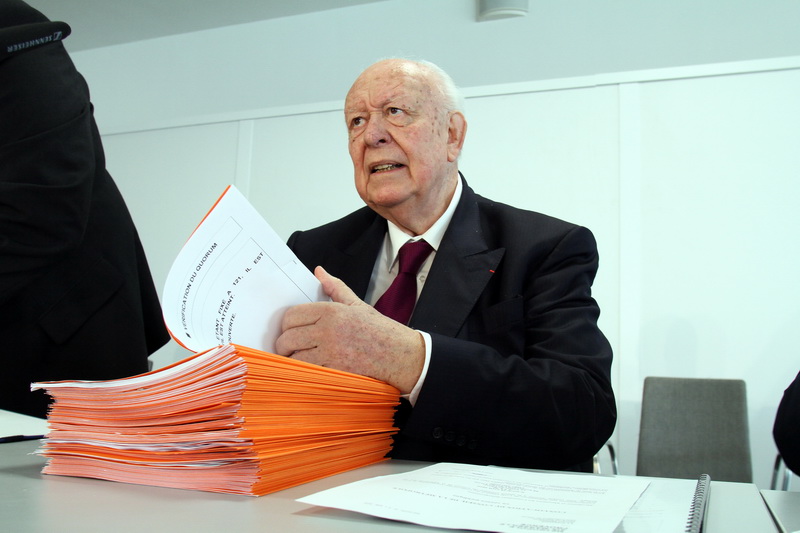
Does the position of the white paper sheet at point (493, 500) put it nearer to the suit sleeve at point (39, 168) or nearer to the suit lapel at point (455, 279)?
the suit lapel at point (455, 279)

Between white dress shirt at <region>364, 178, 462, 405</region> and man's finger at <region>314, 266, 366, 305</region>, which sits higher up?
white dress shirt at <region>364, 178, 462, 405</region>

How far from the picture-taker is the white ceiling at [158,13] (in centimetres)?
503

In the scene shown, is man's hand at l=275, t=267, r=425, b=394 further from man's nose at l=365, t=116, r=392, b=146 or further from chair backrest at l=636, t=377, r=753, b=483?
chair backrest at l=636, t=377, r=753, b=483

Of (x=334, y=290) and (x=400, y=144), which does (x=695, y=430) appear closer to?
(x=400, y=144)

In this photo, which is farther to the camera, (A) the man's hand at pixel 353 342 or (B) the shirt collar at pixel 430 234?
(B) the shirt collar at pixel 430 234

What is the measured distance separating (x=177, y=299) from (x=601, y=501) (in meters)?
0.51

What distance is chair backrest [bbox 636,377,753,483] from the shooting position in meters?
2.83

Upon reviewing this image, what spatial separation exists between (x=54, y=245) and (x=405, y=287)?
25.9 inches

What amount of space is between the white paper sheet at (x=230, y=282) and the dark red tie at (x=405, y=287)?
37 centimetres

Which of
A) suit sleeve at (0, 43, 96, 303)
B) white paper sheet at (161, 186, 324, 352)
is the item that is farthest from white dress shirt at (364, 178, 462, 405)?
suit sleeve at (0, 43, 96, 303)

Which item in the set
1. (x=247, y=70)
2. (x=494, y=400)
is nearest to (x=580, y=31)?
(x=247, y=70)

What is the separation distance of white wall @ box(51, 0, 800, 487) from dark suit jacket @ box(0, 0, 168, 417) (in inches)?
99.5

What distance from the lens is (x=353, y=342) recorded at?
100cm

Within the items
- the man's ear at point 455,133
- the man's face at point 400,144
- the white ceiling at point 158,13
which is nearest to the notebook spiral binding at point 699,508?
the man's face at point 400,144
